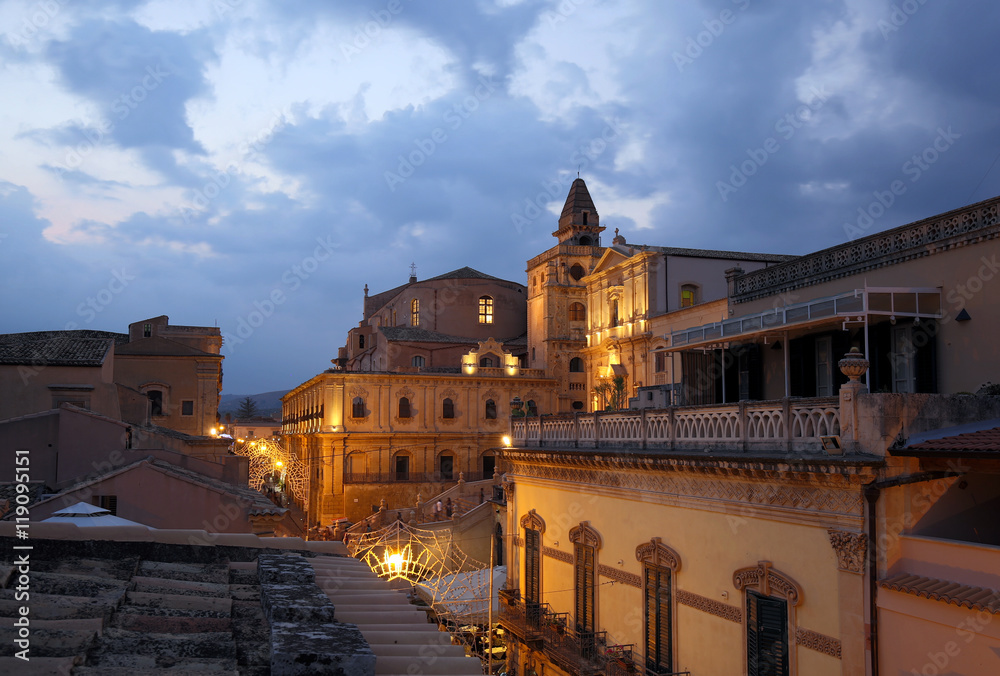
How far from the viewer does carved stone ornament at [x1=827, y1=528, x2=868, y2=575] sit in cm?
1029

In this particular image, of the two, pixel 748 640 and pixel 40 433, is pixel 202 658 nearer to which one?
pixel 748 640

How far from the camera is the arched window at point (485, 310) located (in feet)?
213

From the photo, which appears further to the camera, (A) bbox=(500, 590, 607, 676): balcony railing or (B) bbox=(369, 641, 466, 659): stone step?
(A) bbox=(500, 590, 607, 676): balcony railing

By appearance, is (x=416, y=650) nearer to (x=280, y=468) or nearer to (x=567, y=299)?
(x=280, y=468)

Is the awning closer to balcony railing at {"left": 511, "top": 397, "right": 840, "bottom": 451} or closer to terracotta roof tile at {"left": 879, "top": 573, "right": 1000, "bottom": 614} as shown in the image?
balcony railing at {"left": 511, "top": 397, "right": 840, "bottom": 451}

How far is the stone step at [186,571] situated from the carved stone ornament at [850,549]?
25.9ft

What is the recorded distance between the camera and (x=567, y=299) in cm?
5591

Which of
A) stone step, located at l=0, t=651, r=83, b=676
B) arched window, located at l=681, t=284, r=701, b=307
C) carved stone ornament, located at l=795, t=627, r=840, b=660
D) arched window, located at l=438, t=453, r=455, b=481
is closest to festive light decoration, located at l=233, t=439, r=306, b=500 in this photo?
arched window, located at l=438, t=453, r=455, b=481

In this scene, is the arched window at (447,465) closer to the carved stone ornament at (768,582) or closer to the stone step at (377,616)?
the carved stone ornament at (768,582)

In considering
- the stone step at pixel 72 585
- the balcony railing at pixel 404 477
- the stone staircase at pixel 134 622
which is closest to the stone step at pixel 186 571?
the stone staircase at pixel 134 622

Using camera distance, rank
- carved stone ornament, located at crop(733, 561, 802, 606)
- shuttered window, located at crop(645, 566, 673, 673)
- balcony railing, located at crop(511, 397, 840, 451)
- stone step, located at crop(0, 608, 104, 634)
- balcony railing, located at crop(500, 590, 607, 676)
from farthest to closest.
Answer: balcony railing, located at crop(500, 590, 607, 676)
shuttered window, located at crop(645, 566, 673, 673)
carved stone ornament, located at crop(733, 561, 802, 606)
balcony railing, located at crop(511, 397, 840, 451)
stone step, located at crop(0, 608, 104, 634)

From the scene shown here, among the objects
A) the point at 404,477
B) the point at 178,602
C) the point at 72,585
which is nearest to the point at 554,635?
the point at 178,602

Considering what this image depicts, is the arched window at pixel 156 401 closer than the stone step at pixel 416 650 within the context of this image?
No

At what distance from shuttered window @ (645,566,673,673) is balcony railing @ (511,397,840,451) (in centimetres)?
254
